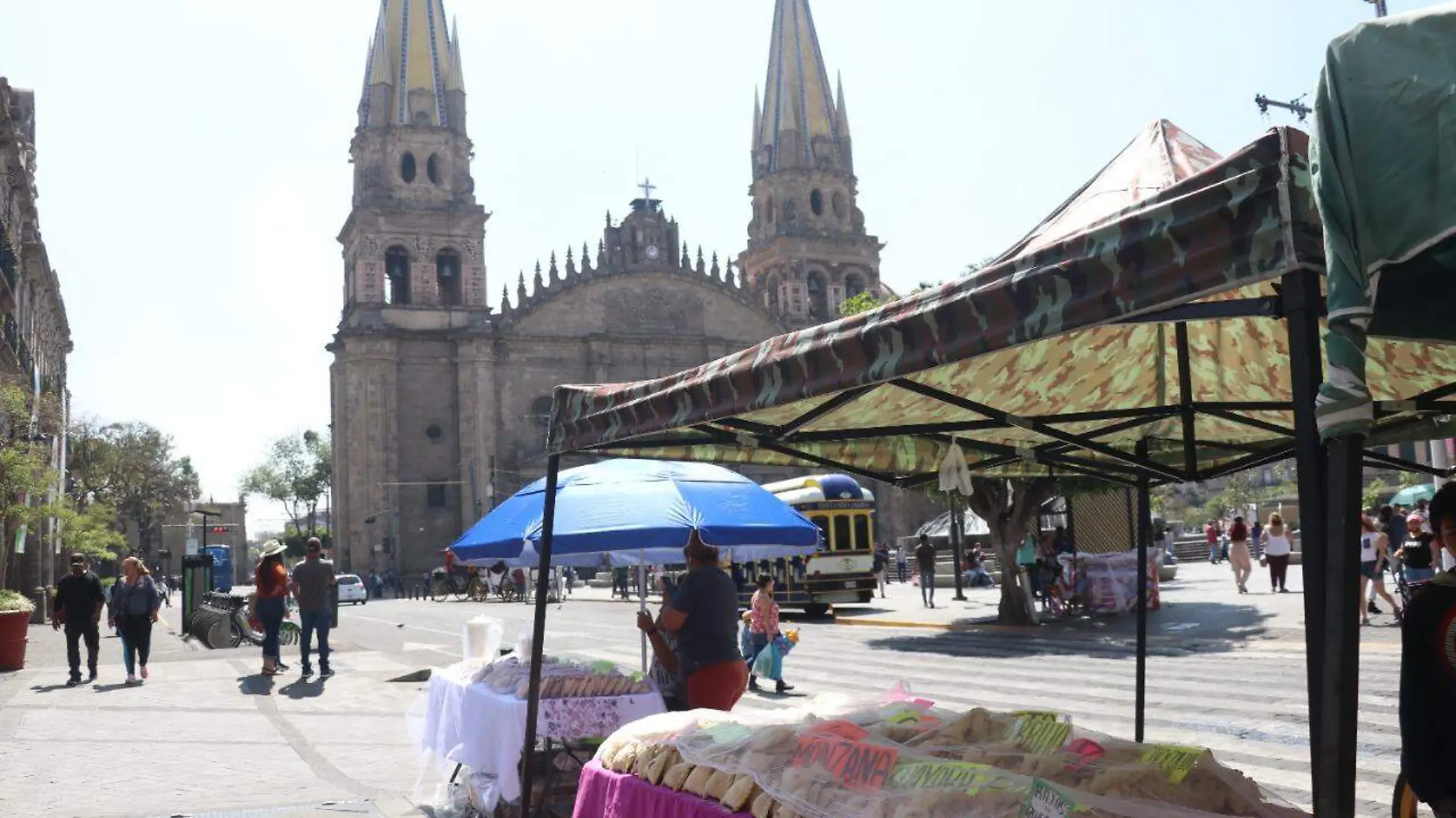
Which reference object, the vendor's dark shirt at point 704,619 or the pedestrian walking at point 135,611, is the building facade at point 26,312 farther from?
the vendor's dark shirt at point 704,619

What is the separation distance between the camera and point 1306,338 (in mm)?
2762

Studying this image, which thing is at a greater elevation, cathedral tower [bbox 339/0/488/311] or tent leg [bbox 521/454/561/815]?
cathedral tower [bbox 339/0/488/311]

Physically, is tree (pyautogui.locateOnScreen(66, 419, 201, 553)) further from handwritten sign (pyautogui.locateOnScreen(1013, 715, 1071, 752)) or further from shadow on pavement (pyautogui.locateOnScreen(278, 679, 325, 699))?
handwritten sign (pyautogui.locateOnScreen(1013, 715, 1071, 752))

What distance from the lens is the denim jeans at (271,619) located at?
15211 millimetres

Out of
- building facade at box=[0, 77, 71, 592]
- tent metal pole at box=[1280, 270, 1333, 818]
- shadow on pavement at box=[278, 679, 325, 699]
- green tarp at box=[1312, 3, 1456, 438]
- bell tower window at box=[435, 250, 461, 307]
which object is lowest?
shadow on pavement at box=[278, 679, 325, 699]

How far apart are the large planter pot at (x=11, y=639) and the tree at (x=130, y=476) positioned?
117ft

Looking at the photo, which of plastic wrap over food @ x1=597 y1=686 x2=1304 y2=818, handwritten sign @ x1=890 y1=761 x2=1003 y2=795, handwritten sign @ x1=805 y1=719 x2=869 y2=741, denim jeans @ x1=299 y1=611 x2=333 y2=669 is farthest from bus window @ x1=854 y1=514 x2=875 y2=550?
handwritten sign @ x1=890 y1=761 x2=1003 y2=795

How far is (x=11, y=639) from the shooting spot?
1739 cm

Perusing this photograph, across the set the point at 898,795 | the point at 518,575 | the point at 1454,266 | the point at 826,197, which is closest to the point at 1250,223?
the point at 1454,266

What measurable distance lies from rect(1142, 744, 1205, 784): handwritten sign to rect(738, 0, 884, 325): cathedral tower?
194ft

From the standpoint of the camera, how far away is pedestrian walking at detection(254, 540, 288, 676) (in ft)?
49.6

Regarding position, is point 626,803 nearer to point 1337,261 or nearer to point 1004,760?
point 1004,760

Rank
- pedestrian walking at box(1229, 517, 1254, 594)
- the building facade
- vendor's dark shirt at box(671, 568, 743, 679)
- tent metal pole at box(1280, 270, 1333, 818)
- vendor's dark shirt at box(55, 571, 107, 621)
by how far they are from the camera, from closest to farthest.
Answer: tent metal pole at box(1280, 270, 1333, 818)
vendor's dark shirt at box(671, 568, 743, 679)
vendor's dark shirt at box(55, 571, 107, 621)
pedestrian walking at box(1229, 517, 1254, 594)
the building facade

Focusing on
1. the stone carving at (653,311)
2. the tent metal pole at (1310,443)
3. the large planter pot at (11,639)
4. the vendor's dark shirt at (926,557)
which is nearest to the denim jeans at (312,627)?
the large planter pot at (11,639)
